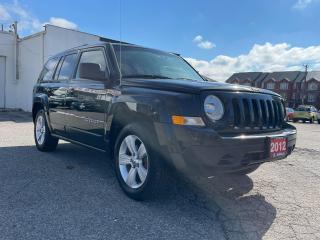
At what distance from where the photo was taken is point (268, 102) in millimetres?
3713

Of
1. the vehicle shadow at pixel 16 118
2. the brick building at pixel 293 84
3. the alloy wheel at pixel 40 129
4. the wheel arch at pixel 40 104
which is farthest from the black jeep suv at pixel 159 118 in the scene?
the brick building at pixel 293 84

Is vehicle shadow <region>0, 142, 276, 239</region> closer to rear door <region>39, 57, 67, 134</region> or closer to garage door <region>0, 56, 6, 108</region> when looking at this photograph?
rear door <region>39, 57, 67, 134</region>

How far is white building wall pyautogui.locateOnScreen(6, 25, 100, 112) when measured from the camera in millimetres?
16047

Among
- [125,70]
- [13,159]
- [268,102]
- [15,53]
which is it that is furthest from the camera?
[15,53]

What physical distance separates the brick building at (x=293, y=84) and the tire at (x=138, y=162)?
65942mm

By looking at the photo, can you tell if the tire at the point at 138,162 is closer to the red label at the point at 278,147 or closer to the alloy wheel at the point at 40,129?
the red label at the point at 278,147

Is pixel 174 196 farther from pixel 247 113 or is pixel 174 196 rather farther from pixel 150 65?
pixel 150 65

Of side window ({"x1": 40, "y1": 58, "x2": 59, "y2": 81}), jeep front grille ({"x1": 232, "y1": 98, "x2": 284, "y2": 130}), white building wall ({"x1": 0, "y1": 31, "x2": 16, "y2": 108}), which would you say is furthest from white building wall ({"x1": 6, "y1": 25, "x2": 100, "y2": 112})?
jeep front grille ({"x1": 232, "y1": 98, "x2": 284, "y2": 130})

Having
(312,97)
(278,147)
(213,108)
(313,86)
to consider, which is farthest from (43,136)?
(312,97)

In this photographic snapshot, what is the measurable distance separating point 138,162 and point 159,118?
69cm

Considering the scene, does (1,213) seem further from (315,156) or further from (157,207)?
(315,156)

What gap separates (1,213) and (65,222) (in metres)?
0.67

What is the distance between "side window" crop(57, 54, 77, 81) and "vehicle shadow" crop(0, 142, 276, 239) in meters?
1.38

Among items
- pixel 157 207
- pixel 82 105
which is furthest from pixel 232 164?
pixel 82 105
